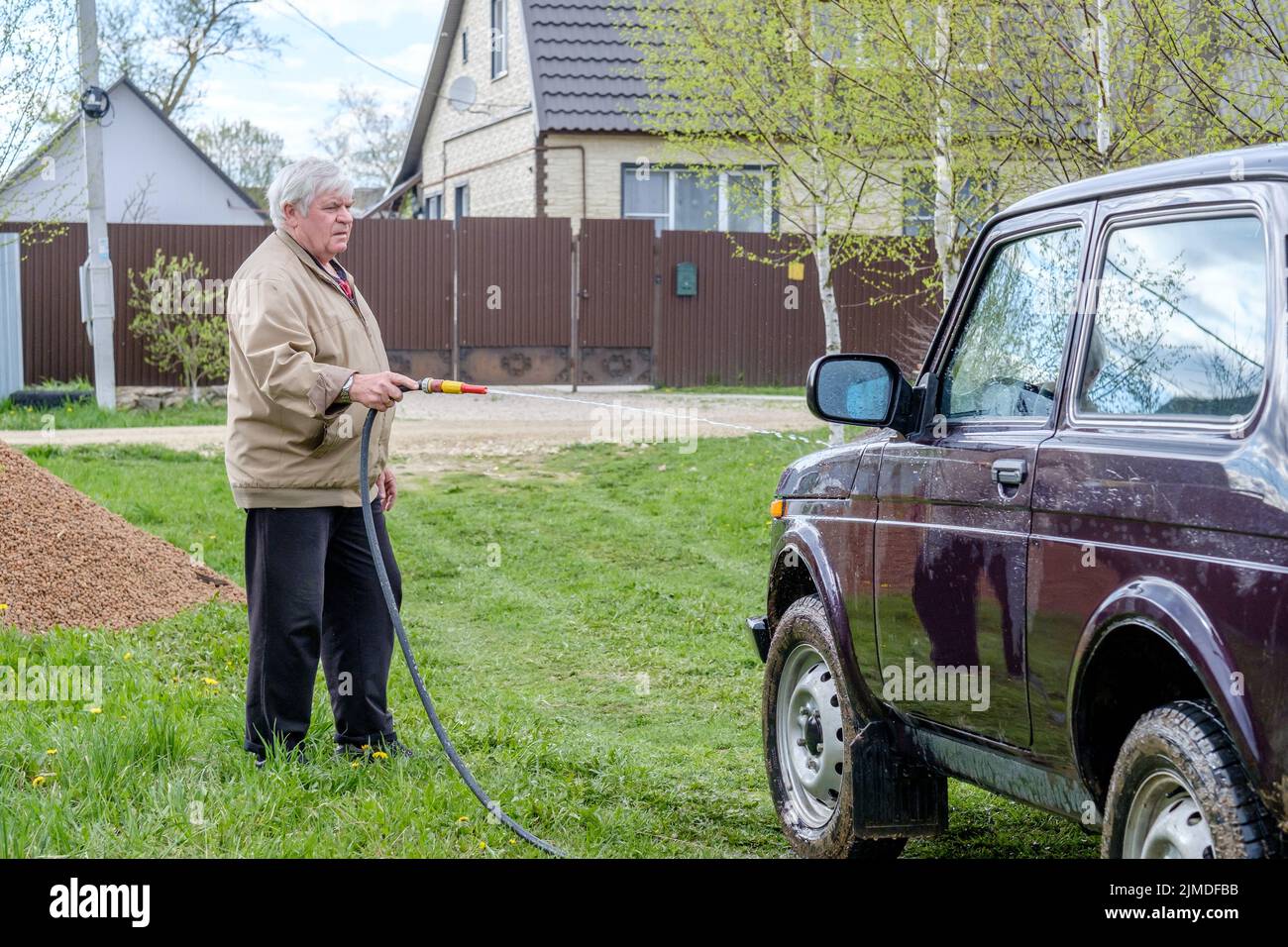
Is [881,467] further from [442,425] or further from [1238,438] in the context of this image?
[442,425]

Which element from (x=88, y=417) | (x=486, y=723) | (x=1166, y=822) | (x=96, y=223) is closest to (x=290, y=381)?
(x=486, y=723)

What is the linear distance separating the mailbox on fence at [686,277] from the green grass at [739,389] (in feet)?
4.71

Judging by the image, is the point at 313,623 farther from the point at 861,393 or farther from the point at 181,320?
the point at 181,320

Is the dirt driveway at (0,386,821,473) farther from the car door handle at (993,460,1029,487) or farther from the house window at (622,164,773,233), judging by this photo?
the car door handle at (993,460,1029,487)

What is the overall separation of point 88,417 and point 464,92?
1382 centimetres

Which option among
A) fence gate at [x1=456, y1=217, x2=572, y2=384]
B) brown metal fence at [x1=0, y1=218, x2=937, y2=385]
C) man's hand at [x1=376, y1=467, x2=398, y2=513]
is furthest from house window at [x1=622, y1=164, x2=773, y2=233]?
man's hand at [x1=376, y1=467, x2=398, y2=513]

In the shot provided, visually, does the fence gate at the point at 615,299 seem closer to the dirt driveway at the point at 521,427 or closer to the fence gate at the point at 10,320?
the dirt driveway at the point at 521,427

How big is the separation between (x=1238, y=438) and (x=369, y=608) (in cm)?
347

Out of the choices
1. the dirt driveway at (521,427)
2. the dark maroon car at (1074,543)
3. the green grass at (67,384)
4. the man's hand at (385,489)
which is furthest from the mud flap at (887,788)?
the green grass at (67,384)

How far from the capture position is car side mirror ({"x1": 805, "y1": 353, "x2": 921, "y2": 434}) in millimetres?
4039

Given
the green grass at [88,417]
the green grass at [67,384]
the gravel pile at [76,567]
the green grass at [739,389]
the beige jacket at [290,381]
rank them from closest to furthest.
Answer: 1. the beige jacket at [290,381]
2. the gravel pile at [76,567]
3. the green grass at [88,417]
4. the green grass at [67,384]
5. the green grass at [739,389]

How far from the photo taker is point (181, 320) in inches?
787

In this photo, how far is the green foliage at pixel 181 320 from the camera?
1942 centimetres

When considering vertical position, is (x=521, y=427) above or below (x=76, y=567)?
above
